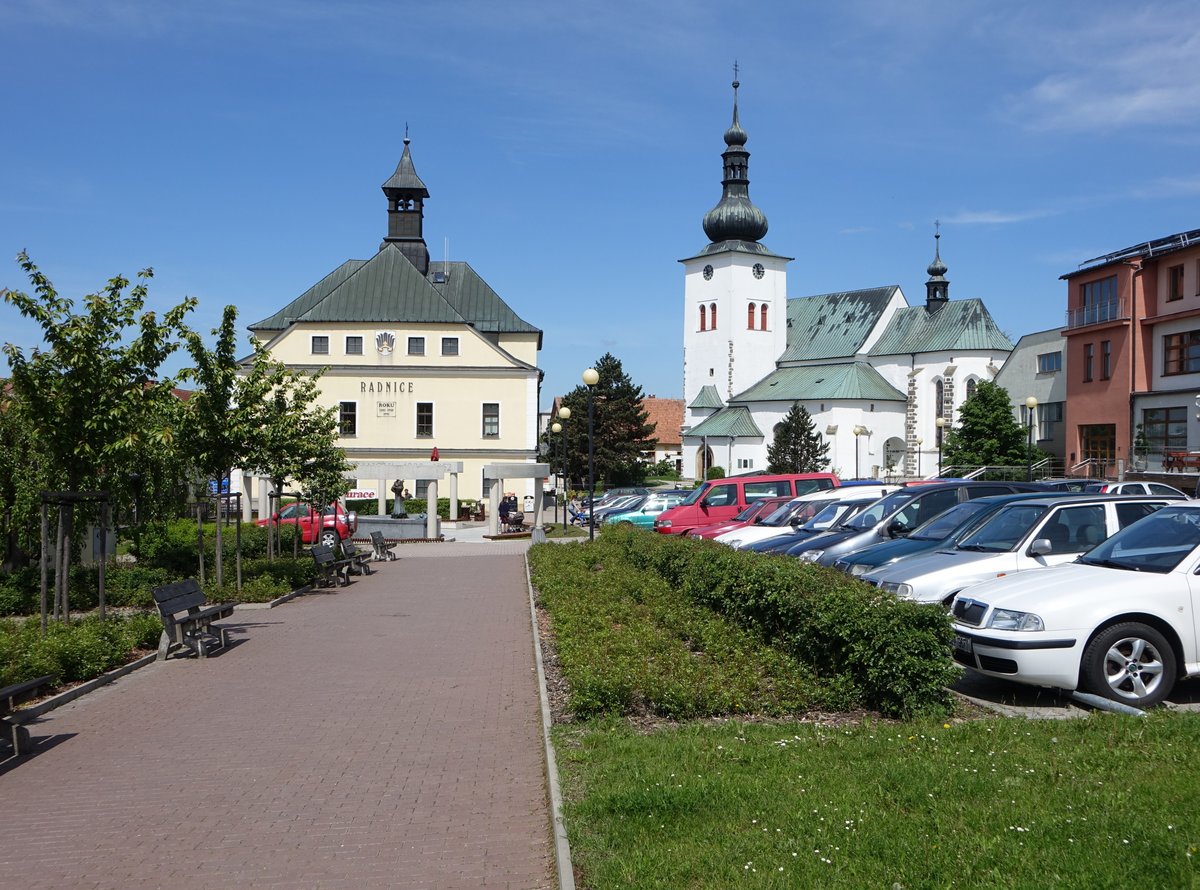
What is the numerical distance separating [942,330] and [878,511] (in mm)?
71882

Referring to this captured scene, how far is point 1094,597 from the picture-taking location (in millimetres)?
8656

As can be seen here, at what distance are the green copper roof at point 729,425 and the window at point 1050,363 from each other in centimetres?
3329

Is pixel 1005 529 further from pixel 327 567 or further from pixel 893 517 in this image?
pixel 327 567

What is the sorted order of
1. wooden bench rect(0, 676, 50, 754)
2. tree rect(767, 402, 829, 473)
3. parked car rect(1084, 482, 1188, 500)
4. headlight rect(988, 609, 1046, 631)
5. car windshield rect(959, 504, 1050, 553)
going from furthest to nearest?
tree rect(767, 402, 829, 473), parked car rect(1084, 482, 1188, 500), car windshield rect(959, 504, 1050, 553), headlight rect(988, 609, 1046, 631), wooden bench rect(0, 676, 50, 754)

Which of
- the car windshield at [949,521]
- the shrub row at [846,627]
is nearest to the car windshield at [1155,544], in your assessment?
the shrub row at [846,627]

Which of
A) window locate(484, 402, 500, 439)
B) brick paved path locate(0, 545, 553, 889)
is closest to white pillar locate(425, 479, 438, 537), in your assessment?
window locate(484, 402, 500, 439)

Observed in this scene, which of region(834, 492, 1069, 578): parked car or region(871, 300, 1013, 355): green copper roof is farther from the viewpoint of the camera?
region(871, 300, 1013, 355): green copper roof

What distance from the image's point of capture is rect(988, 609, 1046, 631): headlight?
8.62 m

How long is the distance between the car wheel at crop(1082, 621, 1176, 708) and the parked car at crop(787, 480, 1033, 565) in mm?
6655

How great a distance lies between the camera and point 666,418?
440ft

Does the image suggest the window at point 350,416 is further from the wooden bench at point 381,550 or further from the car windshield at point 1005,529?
the car windshield at point 1005,529

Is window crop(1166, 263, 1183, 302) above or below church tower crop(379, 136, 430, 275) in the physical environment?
below

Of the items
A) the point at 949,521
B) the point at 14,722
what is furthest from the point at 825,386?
the point at 14,722

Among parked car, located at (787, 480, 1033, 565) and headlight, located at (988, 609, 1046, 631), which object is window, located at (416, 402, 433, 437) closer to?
parked car, located at (787, 480, 1033, 565)
